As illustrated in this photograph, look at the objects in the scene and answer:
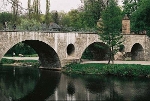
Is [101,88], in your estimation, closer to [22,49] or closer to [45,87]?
[45,87]

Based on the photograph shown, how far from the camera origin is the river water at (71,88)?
22.8 metres

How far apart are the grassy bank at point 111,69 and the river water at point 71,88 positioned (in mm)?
2028

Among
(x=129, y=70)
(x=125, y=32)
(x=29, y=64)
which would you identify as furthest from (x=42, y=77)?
(x=125, y=32)

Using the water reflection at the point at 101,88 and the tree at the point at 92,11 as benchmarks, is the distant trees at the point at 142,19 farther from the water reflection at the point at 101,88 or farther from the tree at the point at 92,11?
the water reflection at the point at 101,88

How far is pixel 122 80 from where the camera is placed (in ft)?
101

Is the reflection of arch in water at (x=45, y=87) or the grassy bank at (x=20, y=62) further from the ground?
the grassy bank at (x=20, y=62)

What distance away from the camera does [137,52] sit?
156 feet

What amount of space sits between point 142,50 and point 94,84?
67.0 ft

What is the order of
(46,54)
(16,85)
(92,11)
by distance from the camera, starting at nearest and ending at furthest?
(16,85) < (46,54) < (92,11)

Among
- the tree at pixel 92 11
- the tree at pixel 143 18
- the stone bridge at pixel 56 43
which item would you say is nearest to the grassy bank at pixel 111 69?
the stone bridge at pixel 56 43

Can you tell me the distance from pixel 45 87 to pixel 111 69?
10.4m

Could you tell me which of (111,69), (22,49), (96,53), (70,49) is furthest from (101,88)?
(22,49)

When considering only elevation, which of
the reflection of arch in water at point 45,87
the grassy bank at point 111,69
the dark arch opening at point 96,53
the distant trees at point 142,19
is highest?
the distant trees at point 142,19

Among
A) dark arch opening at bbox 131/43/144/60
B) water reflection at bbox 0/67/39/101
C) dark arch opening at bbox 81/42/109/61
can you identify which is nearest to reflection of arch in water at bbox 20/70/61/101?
water reflection at bbox 0/67/39/101
